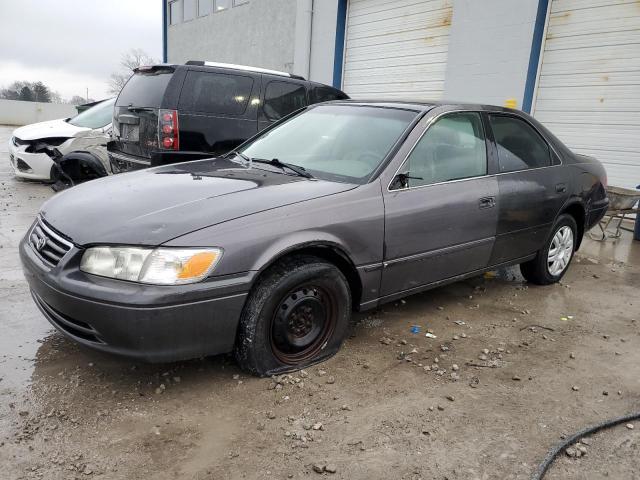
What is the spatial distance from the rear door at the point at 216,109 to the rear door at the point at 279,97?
0.38 feet

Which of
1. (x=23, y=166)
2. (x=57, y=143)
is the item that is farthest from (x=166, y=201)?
(x=23, y=166)

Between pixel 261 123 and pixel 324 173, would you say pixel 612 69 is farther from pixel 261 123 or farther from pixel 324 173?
pixel 324 173

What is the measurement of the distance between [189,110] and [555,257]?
413 centimetres

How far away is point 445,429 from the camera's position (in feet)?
8.53

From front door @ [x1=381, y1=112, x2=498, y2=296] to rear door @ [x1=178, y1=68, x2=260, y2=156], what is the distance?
10.0ft

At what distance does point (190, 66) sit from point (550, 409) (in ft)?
16.8

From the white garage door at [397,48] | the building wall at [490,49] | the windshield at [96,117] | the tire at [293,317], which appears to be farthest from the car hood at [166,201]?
the white garage door at [397,48]

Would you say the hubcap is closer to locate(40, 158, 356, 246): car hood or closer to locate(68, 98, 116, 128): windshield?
locate(40, 158, 356, 246): car hood

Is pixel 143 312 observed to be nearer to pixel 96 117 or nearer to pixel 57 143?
pixel 57 143

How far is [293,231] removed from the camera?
2824 millimetres

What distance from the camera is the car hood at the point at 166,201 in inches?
102

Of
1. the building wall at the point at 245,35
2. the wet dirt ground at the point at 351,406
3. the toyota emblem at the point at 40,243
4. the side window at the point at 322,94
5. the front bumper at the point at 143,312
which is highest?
the building wall at the point at 245,35

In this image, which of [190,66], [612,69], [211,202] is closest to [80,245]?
[211,202]

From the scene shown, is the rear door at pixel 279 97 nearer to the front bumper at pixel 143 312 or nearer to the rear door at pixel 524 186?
the rear door at pixel 524 186
